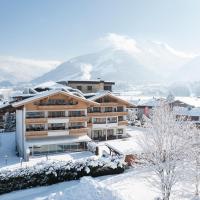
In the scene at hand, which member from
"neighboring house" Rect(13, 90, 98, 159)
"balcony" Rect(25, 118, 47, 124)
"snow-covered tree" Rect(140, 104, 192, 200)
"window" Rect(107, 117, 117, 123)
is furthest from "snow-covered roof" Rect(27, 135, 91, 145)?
"snow-covered tree" Rect(140, 104, 192, 200)

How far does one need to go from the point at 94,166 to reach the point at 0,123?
3469cm

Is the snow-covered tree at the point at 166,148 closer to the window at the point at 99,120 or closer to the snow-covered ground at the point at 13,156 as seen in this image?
the snow-covered ground at the point at 13,156

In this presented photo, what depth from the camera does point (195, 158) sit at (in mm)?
27359

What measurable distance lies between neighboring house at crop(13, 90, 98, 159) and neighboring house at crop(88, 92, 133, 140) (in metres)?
5.50

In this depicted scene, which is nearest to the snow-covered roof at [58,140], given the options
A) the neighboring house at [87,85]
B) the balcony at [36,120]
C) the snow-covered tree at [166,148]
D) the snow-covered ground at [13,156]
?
the snow-covered ground at [13,156]

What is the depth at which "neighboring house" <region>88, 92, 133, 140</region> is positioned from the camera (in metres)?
47.8

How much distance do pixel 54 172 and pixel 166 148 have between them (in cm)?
1145

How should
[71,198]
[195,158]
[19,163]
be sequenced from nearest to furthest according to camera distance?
[71,198], [195,158], [19,163]

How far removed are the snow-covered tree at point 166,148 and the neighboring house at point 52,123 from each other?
1532cm

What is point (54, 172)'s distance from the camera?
29.2 meters

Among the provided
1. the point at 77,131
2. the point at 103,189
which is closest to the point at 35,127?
the point at 77,131

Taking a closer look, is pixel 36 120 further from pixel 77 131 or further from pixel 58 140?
pixel 77 131

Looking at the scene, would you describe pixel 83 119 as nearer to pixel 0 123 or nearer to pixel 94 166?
pixel 94 166

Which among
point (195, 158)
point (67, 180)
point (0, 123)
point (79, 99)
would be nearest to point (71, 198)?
point (67, 180)
